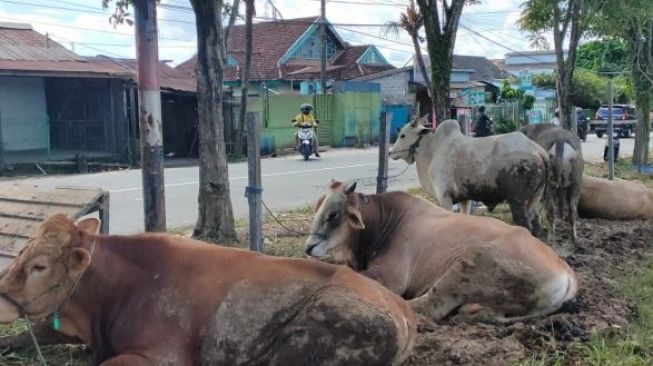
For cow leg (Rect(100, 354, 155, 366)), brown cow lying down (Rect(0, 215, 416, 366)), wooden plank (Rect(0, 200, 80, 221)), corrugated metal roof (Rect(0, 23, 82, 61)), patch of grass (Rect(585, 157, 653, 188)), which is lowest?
patch of grass (Rect(585, 157, 653, 188))

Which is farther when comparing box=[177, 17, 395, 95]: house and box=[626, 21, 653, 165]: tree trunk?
box=[177, 17, 395, 95]: house

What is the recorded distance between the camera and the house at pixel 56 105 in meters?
20.1

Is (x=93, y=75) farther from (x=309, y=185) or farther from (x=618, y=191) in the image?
(x=618, y=191)

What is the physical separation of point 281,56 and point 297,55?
144cm

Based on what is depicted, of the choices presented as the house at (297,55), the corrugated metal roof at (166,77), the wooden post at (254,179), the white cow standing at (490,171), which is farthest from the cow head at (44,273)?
the house at (297,55)

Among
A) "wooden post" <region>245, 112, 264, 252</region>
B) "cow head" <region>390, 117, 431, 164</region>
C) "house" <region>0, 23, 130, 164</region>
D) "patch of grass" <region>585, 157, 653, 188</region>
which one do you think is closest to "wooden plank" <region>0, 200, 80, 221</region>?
"wooden post" <region>245, 112, 264, 252</region>

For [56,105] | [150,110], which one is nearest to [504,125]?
[56,105]

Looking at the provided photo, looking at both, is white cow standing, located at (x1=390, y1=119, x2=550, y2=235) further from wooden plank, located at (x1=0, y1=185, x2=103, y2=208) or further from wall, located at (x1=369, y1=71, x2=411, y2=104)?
wall, located at (x1=369, y1=71, x2=411, y2=104)

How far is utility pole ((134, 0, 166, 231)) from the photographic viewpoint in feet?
21.3

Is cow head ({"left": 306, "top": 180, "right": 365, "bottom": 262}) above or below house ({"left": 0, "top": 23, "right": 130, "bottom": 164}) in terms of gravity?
below

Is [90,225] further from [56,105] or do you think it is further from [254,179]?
[56,105]

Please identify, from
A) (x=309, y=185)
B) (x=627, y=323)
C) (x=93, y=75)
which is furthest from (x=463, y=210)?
(x=93, y=75)

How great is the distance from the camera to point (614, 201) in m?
10.3

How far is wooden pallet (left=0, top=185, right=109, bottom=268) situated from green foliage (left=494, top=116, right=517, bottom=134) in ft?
85.1
